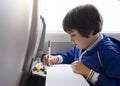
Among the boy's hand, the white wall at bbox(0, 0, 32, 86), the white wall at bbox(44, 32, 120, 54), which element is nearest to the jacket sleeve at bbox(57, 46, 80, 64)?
the white wall at bbox(44, 32, 120, 54)

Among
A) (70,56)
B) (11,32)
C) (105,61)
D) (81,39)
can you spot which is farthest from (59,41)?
(11,32)

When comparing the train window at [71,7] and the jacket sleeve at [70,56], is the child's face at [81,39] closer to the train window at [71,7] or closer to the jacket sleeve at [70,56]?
the jacket sleeve at [70,56]

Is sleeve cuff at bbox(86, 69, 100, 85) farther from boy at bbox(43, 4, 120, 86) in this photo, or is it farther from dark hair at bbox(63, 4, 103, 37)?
dark hair at bbox(63, 4, 103, 37)

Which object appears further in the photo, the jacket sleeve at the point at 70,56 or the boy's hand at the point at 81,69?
the jacket sleeve at the point at 70,56

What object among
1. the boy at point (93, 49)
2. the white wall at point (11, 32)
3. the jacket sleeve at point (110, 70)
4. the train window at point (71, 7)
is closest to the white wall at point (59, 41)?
the train window at point (71, 7)

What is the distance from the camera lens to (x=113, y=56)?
0.81 meters

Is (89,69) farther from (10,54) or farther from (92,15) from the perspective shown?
(10,54)

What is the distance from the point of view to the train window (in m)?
1.22

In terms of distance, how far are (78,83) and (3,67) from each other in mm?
331

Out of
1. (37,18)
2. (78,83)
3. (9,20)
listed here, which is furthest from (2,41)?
(78,83)

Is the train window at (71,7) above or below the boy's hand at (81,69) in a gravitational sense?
above

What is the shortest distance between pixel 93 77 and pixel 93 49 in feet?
0.41

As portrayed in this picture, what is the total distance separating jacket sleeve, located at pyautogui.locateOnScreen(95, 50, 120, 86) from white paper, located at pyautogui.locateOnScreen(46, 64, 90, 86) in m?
0.08

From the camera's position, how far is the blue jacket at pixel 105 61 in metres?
0.77
